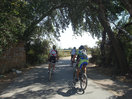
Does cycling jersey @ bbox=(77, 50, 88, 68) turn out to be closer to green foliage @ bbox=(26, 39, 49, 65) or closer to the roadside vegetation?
the roadside vegetation

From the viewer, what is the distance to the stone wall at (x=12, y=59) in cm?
1023

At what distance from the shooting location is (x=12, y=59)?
11289 millimetres

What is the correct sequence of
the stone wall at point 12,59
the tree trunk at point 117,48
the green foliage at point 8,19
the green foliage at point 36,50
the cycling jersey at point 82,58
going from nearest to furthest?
1. the cycling jersey at point 82,58
2. the green foliage at point 8,19
3. the tree trunk at point 117,48
4. the stone wall at point 12,59
5. the green foliage at point 36,50

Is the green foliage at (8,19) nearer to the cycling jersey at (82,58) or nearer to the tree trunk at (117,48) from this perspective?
the cycling jersey at (82,58)

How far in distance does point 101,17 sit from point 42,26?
7.05 meters

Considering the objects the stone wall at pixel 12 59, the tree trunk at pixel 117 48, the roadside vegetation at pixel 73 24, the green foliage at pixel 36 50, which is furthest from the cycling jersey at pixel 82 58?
the green foliage at pixel 36 50

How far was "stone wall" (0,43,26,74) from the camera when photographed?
10.2m

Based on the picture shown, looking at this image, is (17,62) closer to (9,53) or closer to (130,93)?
Result: (9,53)

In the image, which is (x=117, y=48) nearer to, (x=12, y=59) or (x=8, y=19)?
(x=8, y=19)

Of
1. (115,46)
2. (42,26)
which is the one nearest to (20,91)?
(115,46)

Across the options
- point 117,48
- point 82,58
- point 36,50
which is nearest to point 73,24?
point 117,48

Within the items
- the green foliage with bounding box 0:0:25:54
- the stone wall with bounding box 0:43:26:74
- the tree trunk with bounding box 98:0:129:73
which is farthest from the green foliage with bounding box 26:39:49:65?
the tree trunk with bounding box 98:0:129:73

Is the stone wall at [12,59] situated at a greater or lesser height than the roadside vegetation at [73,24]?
lesser

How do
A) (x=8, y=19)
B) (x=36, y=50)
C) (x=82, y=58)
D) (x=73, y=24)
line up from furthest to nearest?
1. (x=36, y=50)
2. (x=73, y=24)
3. (x=8, y=19)
4. (x=82, y=58)
